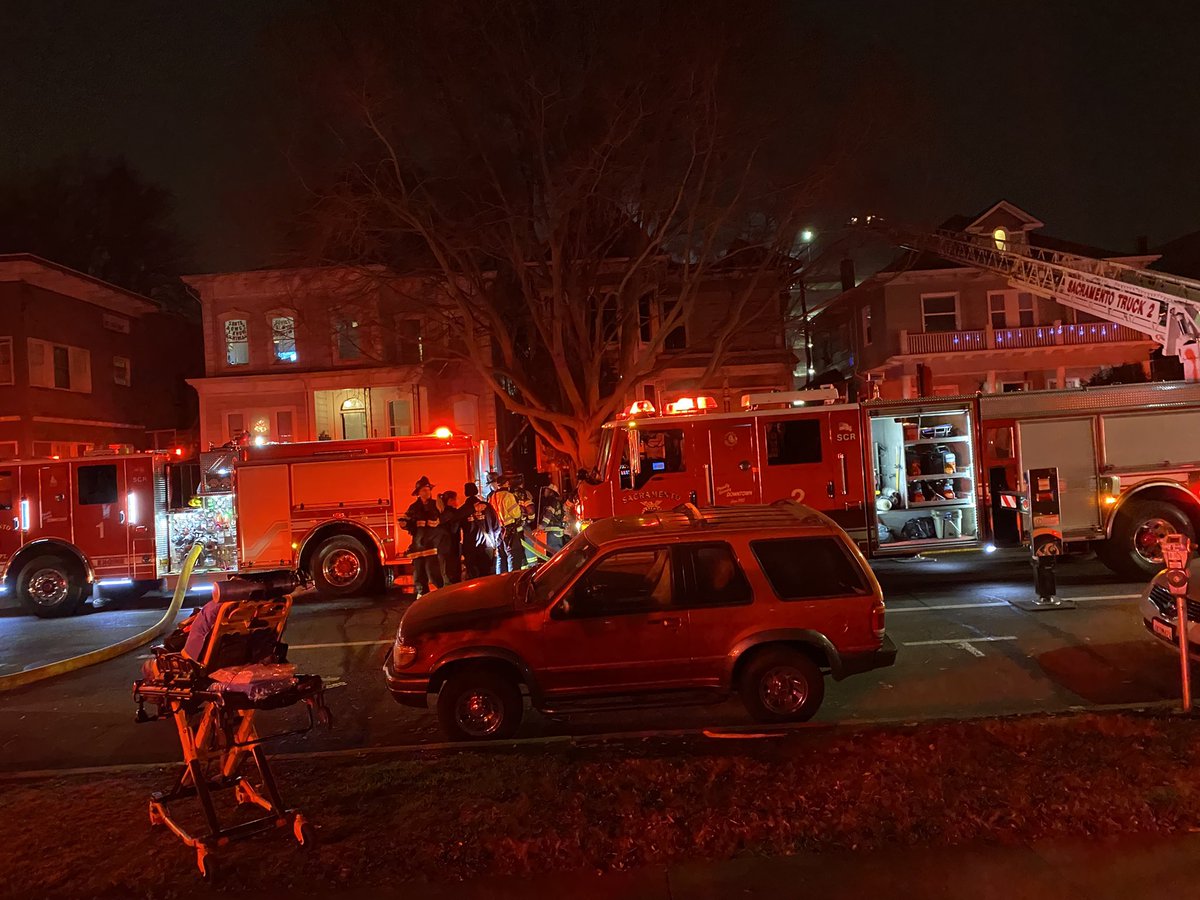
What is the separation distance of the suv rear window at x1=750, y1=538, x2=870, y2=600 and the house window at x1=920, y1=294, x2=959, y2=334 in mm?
22624

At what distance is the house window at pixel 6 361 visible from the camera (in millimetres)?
21703

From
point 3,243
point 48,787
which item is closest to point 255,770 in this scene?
point 48,787

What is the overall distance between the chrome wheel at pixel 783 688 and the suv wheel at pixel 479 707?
172 centimetres

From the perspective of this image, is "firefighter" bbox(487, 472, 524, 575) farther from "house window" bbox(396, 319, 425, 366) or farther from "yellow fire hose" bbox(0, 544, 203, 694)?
"house window" bbox(396, 319, 425, 366)

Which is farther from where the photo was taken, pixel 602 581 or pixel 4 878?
pixel 602 581

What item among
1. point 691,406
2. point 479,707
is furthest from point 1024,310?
point 479,707

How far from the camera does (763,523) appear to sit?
610cm

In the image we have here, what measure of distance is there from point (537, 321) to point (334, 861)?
15.1m

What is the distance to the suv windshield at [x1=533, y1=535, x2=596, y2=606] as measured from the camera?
5.91m

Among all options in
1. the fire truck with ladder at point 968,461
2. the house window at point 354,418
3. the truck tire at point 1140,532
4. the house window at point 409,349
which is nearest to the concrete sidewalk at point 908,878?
the fire truck with ladder at point 968,461

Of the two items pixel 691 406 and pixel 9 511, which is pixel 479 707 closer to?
pixel 691 406

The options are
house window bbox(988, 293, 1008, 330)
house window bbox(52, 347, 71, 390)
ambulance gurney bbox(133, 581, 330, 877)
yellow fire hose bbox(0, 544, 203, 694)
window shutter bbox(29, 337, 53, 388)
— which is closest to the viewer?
ambulance gurney bbox(133, 581, 330, 877)

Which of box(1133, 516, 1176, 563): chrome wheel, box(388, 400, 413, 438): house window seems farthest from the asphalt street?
box(388, 400, 413, 438): house window

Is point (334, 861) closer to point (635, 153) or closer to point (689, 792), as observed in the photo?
point (689, 792)
